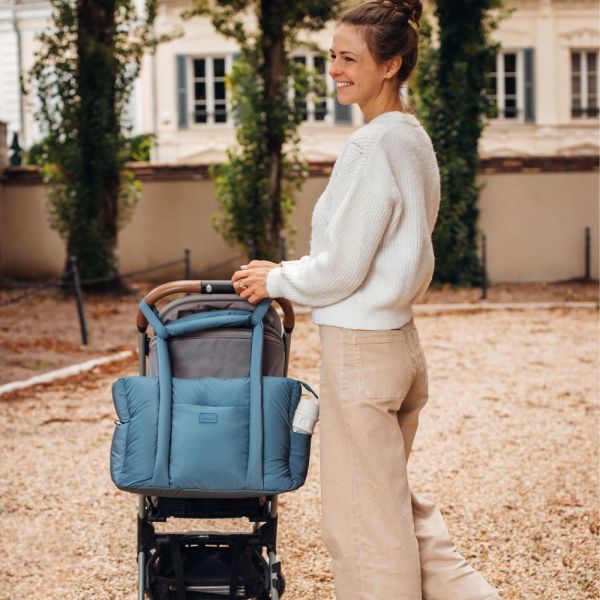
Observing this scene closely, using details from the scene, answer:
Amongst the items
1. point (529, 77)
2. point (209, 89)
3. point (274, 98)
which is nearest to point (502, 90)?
point (529, 77)

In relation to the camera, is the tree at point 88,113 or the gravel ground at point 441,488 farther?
the tree at point 88,113

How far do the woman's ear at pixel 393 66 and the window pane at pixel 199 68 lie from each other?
22962 millimetres

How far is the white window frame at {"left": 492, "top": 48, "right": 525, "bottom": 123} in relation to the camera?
24828mm

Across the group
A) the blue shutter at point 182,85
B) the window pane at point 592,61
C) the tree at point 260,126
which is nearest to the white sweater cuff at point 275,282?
the tree at point 260,126

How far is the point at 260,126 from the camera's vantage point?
643 inches

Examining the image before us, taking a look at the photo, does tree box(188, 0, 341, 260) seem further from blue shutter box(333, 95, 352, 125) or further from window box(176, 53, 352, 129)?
window box(176, 53, 352, 129)

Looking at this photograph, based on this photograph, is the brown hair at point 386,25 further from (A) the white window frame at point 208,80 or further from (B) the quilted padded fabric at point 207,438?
(A) the white window frame at point 208,80

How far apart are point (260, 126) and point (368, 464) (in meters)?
14.0

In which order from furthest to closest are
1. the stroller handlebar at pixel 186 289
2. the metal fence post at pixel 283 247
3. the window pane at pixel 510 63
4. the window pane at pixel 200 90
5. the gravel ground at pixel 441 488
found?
the window pane at pixel 510 63
the window pane at pixel 200 90
the metal fence post at pixel 283 247
the gravel ground at pixel 441 488
the stroller handlebar at pixel 186 289

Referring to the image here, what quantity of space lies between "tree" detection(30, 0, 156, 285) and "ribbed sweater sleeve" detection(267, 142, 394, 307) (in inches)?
519

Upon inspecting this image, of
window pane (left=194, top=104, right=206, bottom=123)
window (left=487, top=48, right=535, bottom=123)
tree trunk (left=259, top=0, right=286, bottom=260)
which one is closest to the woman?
tree trunk (left=259, top=0, right=286, bottom=260)

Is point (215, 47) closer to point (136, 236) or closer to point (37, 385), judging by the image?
point (136, 236)

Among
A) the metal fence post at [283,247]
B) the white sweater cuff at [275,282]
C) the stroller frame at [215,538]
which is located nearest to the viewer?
the white sweater cuff at [275,282]

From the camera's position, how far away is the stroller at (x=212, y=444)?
9.12 ft
